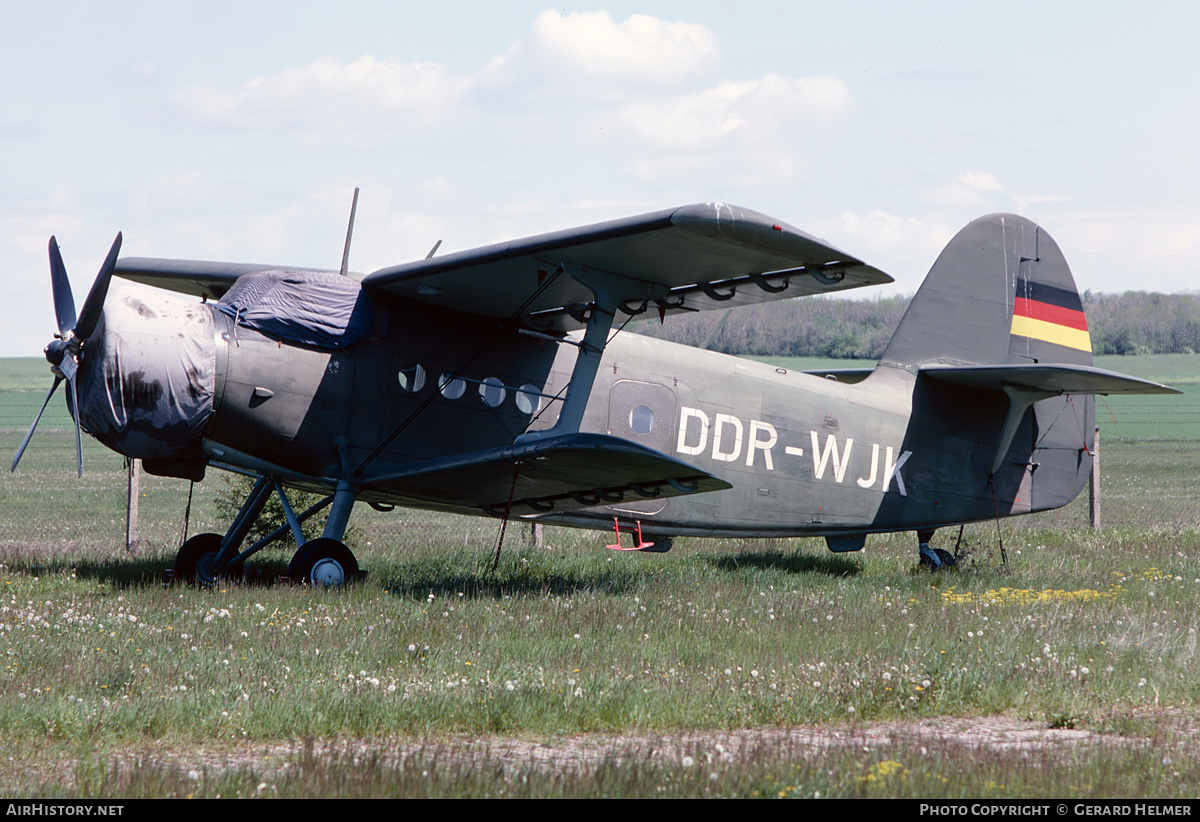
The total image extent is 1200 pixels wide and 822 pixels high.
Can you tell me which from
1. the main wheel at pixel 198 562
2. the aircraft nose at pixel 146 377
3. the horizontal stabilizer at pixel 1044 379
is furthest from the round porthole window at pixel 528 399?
the horizontal stabilizer at pixel 1044 379

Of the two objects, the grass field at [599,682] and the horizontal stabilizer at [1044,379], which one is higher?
the horizontal stabilizer at [1044,379]

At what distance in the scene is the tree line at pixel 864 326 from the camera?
304ft

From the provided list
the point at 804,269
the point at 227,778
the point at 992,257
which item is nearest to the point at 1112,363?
the point at 992,257

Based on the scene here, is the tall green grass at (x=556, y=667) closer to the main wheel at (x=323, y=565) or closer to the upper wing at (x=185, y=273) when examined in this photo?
the main wheel at (x=323, y=565)

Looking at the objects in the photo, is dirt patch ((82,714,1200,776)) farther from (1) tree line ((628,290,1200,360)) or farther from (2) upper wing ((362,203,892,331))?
(1) tree line ((628,290,1200,360))

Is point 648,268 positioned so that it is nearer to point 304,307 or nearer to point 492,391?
point 492,391

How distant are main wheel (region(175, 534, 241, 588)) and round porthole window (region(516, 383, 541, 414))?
10.9ft

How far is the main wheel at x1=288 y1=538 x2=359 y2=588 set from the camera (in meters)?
9.58

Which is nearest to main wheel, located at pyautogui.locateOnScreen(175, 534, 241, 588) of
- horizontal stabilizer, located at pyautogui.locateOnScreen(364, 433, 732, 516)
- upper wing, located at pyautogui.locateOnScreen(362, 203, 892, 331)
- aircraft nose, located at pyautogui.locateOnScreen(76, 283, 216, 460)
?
aircraft nose, located at pyautogui.locateOnScreen(76, 283, 216, 460)

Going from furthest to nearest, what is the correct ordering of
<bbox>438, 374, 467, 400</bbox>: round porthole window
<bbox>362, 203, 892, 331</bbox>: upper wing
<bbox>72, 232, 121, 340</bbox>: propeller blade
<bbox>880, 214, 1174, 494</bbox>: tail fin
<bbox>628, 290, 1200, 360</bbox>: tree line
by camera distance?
<bbox>628, 290, 1200, 360</bbox>: tree line → <bbox>880, 214, 1174, 494</bbox>: tail fin → <bbox>438, 374, 467, 400</bbox>: round porthole window → <bbox>72, 232, 121, 340</bbox>: propeller blade → <bbox>362, 203, 892, 331</bbox>: upper wing

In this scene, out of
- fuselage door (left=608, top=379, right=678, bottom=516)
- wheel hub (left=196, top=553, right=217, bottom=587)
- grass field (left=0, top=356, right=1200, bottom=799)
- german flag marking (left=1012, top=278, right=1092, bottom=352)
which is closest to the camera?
grass field (left=0, top=356, right=1200, bottom=799)

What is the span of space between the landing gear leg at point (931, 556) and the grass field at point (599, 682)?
822 millimetres

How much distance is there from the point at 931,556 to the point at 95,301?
972 cm

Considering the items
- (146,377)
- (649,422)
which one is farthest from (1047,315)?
(146,377)
